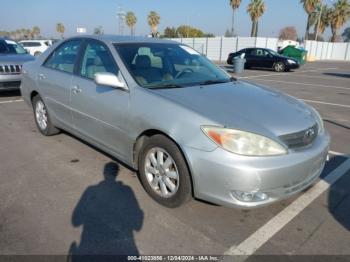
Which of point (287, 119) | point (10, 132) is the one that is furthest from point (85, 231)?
point (10, 132)

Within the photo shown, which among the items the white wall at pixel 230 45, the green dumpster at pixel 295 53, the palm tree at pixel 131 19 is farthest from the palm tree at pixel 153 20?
the green dumpster at pixel 295 53

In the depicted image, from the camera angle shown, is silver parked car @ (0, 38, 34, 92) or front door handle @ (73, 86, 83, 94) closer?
front door handle @ (73, 86, 83, 94)

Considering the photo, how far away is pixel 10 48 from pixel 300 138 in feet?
30.2

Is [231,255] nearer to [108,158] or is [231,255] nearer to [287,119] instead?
[287,119]

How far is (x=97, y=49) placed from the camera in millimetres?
4129

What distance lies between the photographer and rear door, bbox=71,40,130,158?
360cm

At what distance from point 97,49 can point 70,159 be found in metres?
1.48

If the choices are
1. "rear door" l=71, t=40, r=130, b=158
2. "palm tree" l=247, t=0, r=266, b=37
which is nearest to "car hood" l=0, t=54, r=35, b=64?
"rear door" l=71, t=40, r=130, b=158

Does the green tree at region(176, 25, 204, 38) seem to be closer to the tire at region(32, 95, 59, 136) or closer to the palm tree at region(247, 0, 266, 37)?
the palm tree at region(247, 0, 266, 37)

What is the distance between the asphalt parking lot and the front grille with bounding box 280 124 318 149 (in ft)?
2.35

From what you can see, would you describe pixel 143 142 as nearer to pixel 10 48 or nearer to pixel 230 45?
pixel 10 48

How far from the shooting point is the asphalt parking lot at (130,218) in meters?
2.73

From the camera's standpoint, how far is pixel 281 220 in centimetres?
316

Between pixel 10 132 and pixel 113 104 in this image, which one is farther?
pixel 10 132
